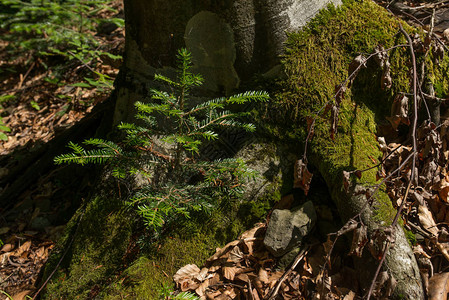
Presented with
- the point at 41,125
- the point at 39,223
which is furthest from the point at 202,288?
the point at 41,125

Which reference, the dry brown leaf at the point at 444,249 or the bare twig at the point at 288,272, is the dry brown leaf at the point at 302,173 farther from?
the dry brown leaf at the point at 444,249

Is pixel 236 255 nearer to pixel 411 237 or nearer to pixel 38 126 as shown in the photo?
pixel 411 237

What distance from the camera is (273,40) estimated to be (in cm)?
258

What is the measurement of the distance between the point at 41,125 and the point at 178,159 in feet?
13.1

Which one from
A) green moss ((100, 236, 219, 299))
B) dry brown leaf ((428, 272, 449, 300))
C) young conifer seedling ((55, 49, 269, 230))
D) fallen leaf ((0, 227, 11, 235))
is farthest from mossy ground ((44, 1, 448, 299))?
fallen leaf ((0, 227, 11, 235))

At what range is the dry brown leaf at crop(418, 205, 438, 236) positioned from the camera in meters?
2.29

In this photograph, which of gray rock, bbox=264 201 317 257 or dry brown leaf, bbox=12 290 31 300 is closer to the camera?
gray rock, bbox=264 201 317 257

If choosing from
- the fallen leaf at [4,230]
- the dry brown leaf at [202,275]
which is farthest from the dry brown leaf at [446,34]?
the fallen leaf at [4,230]

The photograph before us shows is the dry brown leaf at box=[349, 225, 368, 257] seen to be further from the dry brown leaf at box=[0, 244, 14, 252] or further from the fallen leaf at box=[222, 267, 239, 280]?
the dry brown leaf at box=[0, 244, 14, 252]

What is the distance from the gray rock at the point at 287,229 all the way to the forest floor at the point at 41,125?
0.57 ft

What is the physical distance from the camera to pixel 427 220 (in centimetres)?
233

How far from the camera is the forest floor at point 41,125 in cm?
317

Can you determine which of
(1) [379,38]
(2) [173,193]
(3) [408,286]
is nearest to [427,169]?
(3) [408,286]

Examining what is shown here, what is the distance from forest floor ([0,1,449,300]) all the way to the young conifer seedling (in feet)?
1.64
